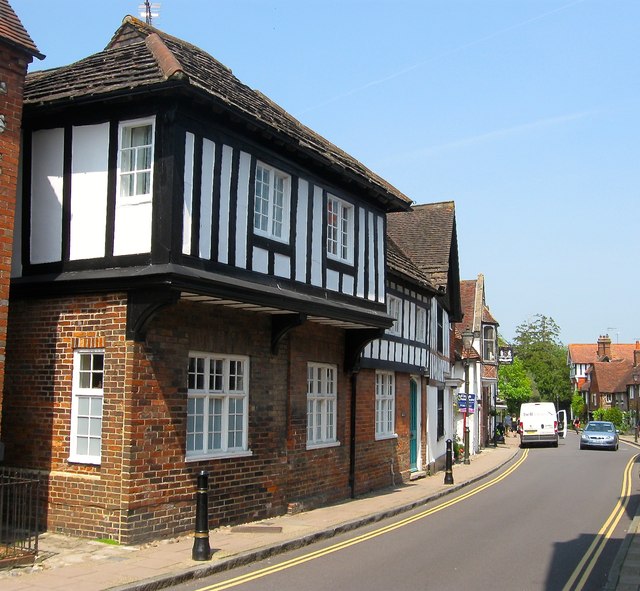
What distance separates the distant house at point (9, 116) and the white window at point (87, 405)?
41.8 inches

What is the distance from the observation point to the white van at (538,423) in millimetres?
43344

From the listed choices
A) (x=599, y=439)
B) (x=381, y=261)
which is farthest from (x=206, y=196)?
(x=599, y=439)

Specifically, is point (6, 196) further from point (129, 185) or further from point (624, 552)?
point (624, 552)

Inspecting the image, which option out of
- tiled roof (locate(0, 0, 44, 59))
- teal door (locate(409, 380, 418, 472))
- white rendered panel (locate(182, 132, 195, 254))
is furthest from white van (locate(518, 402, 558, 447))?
tiled roof (locate(0, 0, 44, 59))

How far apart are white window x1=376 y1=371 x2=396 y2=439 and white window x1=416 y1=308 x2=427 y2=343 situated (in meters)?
3.09

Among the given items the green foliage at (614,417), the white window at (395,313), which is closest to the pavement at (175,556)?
the white window at (395,313)

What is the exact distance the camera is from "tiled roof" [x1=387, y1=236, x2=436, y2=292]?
19691 millimetres

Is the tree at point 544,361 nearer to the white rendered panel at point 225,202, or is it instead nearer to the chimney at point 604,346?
the chimney at point 604,346

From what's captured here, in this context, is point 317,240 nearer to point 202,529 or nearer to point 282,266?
point 282,266

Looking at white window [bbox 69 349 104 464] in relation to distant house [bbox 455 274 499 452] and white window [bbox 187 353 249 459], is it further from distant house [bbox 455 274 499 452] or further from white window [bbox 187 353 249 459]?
distant house [bbox 455 274 499 452]

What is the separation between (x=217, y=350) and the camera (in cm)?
1177

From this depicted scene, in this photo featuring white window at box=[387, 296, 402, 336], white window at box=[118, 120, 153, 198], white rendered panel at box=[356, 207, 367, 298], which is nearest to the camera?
white window at box=[118, 120, 153, 198]

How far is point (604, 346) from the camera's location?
101250mm

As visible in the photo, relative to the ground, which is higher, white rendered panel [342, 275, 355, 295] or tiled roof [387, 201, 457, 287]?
tiled roof [387, 201, 457, 287]
